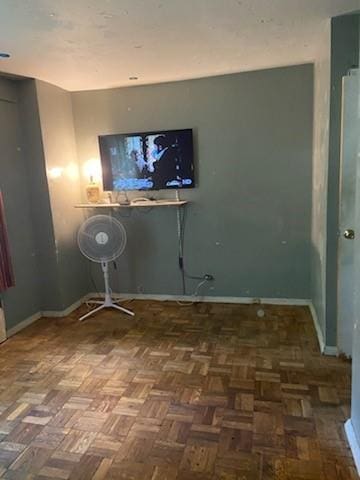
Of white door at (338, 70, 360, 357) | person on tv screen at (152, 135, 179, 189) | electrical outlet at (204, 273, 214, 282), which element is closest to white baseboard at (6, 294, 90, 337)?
electrical outlet at (204, 273, 214, 282)

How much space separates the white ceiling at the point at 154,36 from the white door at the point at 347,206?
1.70 feet

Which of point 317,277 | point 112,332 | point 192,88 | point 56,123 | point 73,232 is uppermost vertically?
point 192,88

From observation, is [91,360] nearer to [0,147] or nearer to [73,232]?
[73,232]

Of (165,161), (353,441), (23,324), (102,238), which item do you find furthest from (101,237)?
(353,441)

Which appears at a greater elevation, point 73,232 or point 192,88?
point 192,88

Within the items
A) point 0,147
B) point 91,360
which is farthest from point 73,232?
point 91,360

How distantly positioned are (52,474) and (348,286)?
2090 millimetres

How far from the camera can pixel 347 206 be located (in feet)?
7.95

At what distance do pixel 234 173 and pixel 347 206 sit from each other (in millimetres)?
1403

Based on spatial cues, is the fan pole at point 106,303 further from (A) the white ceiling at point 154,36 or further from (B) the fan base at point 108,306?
(A) the white ceiling at point 154,36

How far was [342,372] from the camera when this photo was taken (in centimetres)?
243

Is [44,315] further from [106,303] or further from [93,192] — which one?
[93,192]

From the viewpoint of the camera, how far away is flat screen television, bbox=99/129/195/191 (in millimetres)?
3650

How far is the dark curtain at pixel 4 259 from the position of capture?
3119 mm
